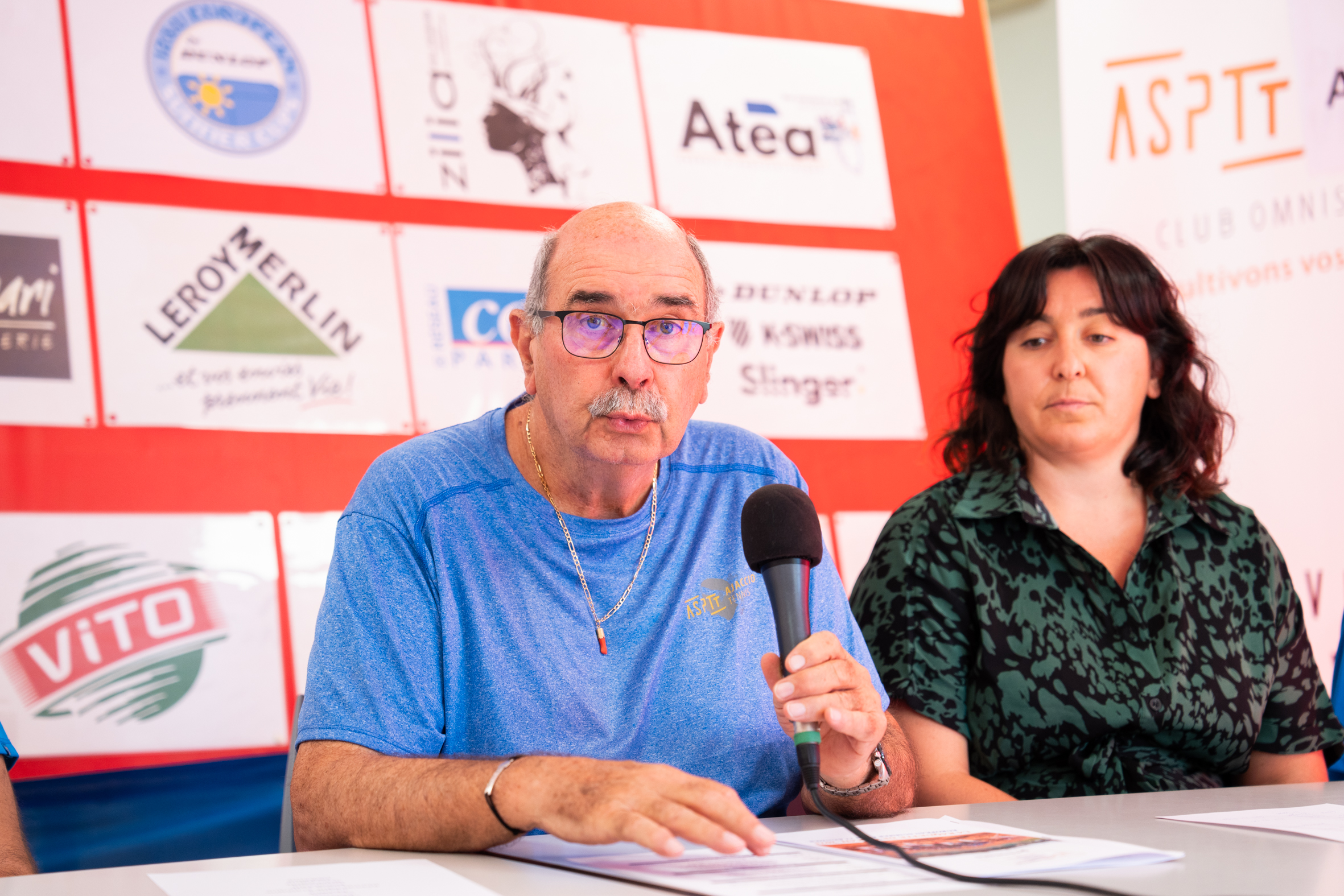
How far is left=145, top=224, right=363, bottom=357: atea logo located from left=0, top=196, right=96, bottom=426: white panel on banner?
17 cm

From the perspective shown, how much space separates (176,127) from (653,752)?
1.91m

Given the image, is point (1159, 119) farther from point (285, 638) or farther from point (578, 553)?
point (285, 638)

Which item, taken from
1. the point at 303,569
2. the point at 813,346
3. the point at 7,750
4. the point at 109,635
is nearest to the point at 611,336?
the point at 7,750

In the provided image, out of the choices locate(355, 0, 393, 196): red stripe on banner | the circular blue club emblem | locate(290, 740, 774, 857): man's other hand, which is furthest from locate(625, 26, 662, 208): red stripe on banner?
locate(290, 740, 774, 857): man's other hand

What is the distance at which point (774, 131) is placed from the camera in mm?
3195

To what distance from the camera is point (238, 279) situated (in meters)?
2.52

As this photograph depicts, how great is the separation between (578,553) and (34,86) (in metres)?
1.78

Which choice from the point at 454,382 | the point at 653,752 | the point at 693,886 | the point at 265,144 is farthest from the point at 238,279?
the point at 693,886

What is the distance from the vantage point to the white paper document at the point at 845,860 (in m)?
0.85

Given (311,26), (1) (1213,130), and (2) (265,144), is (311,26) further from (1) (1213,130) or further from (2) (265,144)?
(1) (1213,130)

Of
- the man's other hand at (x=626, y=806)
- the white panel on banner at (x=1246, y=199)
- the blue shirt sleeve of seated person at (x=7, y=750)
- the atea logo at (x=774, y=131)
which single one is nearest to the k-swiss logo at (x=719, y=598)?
the man's other hand at (x=626, y=806)

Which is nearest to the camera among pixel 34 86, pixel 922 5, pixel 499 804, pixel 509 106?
pixel 499 804

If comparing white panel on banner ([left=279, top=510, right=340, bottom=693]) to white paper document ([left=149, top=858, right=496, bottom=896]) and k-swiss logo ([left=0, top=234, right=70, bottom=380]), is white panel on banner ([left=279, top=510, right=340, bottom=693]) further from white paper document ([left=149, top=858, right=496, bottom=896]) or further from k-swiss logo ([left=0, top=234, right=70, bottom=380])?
white paper document ([left=149, top=858, right=496, bottom=896])

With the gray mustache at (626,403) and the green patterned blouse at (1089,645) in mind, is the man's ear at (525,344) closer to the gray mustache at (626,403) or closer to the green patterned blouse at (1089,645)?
the gray mustache at (626,403)
